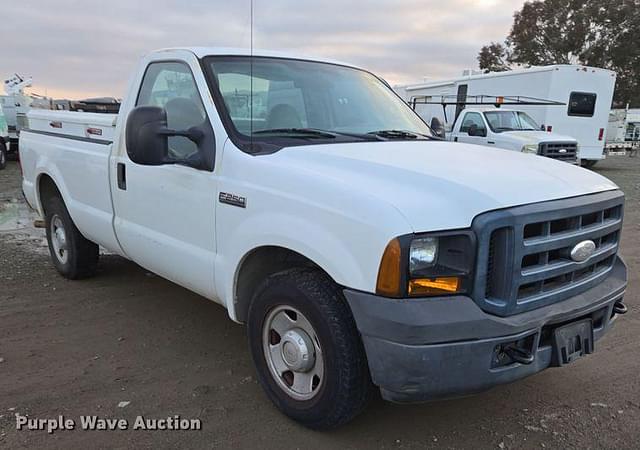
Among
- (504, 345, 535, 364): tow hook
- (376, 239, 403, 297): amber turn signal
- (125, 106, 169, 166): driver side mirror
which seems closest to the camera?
(376, 239, 403, 297): amber turn signal

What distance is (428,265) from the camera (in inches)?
92.5

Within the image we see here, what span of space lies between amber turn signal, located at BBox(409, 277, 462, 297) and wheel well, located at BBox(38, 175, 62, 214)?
4.15 meters

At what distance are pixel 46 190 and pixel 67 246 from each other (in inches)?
27.8

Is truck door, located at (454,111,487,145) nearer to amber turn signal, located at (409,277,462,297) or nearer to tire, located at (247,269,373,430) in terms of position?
tire, located at (247,269,373,430)

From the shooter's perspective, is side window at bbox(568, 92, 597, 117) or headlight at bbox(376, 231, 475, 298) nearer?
headlight at bbox(376, 231, 475, 298)

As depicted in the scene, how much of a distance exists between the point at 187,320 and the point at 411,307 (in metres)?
2.61

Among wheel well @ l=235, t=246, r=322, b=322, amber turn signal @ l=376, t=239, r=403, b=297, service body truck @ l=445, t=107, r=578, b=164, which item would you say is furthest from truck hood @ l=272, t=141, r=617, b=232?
service body truck @ l=445, t=107, r=578, b=164

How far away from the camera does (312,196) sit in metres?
2.61

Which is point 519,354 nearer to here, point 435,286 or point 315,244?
point 435,286

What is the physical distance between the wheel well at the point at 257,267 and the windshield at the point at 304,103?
67 cm

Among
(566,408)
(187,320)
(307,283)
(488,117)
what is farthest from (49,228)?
(488,117)

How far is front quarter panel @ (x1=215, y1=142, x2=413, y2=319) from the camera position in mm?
2352

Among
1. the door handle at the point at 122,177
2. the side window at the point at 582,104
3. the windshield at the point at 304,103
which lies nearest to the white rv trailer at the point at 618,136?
the side window at the point at 582,104

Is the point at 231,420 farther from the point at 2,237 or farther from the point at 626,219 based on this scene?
the point at 626,219
